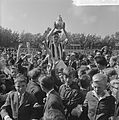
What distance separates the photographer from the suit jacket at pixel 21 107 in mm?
2818

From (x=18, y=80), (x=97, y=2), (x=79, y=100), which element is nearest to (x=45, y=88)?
(x=18, y=80)

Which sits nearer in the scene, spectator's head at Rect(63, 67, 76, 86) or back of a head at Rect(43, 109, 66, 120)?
back of a head at Rect(43, 109, 66, 120)

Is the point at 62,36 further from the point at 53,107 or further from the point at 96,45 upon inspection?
the point at 96,45

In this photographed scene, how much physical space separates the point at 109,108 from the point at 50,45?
3.93m

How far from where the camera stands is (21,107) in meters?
2.81

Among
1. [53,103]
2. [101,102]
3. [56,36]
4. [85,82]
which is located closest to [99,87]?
[101,102]

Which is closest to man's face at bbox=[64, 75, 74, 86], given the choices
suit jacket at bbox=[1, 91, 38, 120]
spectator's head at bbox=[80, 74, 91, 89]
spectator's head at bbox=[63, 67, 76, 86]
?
spectator's head at bbox=[63, 67, 76, 86]

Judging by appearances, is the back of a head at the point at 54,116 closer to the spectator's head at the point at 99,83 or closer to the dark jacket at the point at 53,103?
the dark jacket at the point at 53,103

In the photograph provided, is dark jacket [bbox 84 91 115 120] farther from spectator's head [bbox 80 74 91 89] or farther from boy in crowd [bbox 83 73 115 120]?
spectator's head [bbox 80 74 91 89]

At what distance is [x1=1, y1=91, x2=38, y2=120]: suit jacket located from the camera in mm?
2818

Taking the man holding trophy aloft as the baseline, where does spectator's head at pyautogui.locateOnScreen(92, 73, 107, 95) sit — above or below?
below

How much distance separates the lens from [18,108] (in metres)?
2.80

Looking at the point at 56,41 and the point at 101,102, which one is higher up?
the point at 56,41

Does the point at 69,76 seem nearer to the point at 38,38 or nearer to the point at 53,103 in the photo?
the point at 53,103
